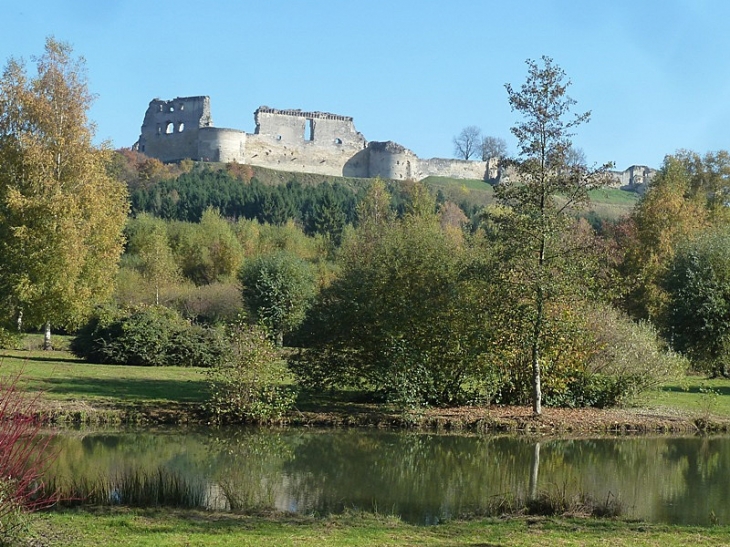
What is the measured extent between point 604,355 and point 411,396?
5764 mm

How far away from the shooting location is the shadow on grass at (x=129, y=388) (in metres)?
21.3

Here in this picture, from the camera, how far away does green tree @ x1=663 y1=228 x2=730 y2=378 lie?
30281mm

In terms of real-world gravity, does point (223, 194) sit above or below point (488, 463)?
above

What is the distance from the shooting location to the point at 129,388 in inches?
902

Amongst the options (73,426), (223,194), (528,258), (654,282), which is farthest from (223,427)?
(223,194)

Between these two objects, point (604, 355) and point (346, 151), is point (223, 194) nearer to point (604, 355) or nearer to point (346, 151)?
point (346, 151)

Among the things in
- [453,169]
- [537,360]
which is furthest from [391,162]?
[537,360]

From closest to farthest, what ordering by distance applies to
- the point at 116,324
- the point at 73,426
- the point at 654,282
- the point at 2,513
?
the point at 2,513 → the point at 73,426 → the point at 116,324 → the point at 654,282

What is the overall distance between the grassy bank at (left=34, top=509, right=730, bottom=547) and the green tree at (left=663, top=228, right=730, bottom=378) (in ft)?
68.9

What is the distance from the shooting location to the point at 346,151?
367 feet

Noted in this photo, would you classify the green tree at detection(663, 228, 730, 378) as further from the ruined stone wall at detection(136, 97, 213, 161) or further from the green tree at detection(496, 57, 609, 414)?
the ruined stone wall at detection(136, 97, 213, 161)

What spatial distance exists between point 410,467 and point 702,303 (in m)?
18.5

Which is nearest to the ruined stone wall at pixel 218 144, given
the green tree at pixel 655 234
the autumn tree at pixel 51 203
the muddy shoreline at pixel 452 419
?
the green tree at pixel 655 234

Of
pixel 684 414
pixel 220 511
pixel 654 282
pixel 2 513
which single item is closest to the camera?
pixel 2 513
